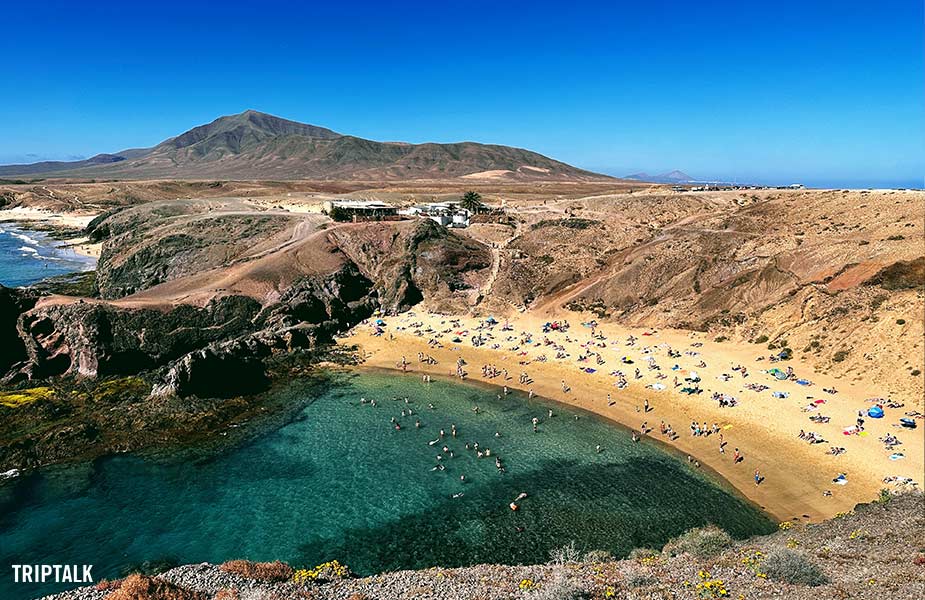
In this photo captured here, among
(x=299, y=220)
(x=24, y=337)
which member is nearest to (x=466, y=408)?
(x=24, y=337)

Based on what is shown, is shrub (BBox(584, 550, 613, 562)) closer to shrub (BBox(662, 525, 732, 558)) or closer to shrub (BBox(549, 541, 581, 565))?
shrub (BBox(549, 541, 581, 565))

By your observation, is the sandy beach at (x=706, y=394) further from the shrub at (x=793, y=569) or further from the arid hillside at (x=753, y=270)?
the shrub at (x=793, y=569)

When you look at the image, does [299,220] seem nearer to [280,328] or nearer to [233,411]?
[280,328]

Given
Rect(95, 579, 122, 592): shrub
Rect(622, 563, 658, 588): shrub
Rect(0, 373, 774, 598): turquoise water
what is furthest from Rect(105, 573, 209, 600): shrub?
Rect(622, 563, 658, 588): shrub

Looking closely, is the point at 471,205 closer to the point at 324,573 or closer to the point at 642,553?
the point at 642,553

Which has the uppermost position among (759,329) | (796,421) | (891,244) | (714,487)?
(891,244)

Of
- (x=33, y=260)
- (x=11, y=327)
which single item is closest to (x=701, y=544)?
(x=11, y=327)

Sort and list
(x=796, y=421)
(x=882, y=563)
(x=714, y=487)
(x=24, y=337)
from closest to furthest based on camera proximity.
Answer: (x=882, y=563)
(x=714, y=487)
(x=796, y=421)
(x=24, y=337)

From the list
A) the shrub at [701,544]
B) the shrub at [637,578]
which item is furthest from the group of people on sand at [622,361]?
the shrub at [637,578]
